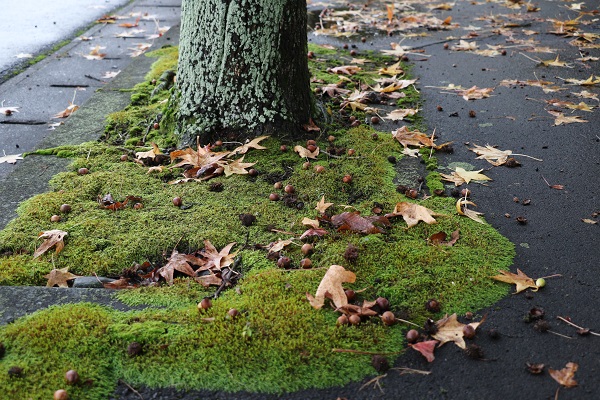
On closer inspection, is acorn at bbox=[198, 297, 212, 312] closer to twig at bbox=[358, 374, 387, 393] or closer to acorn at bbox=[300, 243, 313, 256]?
acorn at bbox=[300, 243, 313, 256]

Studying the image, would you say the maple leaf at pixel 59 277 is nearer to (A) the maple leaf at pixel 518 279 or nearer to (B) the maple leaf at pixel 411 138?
(A) the maple leaf at pixel 518 279

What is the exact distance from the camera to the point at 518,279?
97.6 inches

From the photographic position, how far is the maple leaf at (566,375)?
1.95m

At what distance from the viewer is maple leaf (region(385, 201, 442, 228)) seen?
2889 mm

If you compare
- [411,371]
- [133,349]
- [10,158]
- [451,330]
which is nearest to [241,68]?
[10,158]

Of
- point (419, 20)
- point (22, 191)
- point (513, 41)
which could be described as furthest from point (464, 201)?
point (419, 20)

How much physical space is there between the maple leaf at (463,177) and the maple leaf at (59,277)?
2172 millimetres

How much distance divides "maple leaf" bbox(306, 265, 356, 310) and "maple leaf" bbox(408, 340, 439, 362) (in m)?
0.34

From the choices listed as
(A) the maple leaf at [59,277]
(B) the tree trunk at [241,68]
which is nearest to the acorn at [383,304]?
(A) the maple leaf at [59,277]

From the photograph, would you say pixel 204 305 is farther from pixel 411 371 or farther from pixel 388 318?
pixel 411 371

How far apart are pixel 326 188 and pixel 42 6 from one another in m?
7.49

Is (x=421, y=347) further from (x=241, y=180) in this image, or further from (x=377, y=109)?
(x=377, y=109)

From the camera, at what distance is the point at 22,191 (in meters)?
3.30

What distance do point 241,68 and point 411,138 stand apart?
1.27 m
